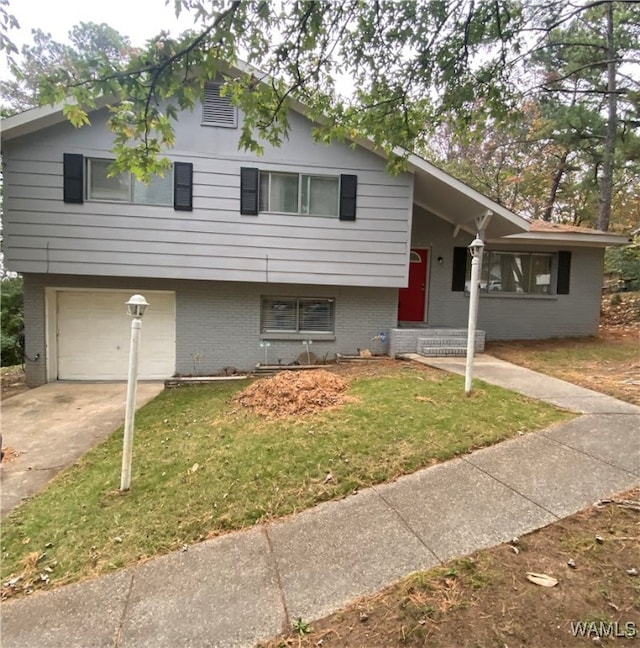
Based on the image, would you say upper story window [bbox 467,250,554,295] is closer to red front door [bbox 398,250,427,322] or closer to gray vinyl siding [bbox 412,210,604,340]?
gray vinyl siding [bbox 412,210,604,340]

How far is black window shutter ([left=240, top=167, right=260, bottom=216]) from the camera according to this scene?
335 inches

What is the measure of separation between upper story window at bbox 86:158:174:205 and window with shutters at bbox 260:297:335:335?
316 cm

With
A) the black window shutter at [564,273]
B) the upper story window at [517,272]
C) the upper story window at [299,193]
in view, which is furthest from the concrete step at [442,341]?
the black window shutter at [564,273]

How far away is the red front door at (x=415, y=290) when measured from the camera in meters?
11.0

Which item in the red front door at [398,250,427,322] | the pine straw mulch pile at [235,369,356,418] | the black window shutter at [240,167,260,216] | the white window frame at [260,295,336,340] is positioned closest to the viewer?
the pine straw mulch pile at [235,369,356,418]

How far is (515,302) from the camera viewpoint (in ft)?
37.0

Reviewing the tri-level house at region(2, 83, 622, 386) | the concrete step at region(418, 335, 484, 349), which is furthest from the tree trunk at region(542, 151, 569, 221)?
the concrete step at region(418, 335, 484, 349)

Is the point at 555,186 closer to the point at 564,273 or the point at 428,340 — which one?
the point at 564,273

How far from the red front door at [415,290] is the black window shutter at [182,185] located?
5.89 meters

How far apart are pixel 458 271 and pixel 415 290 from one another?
132cm

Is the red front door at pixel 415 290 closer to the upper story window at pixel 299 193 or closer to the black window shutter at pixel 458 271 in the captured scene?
the black window shutter at pixel 458 271

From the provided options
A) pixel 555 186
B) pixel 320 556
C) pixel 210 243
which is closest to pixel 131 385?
pixel 320 556

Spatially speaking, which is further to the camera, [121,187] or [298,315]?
[298,315]

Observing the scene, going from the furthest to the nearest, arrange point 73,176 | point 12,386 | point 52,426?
point 12,386, point 73,176, point 52,426
